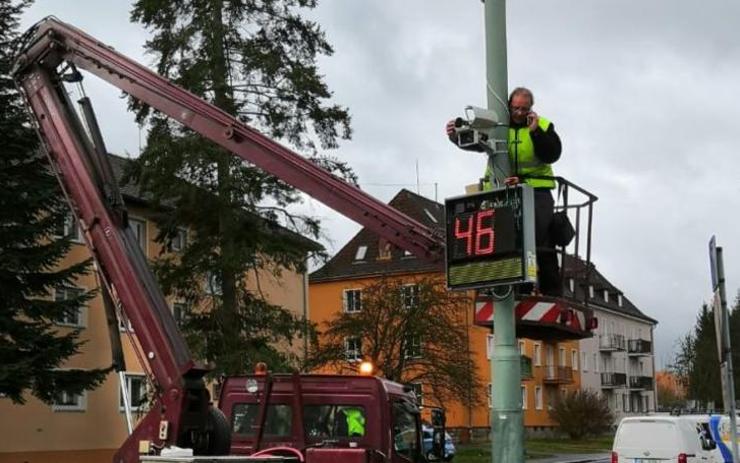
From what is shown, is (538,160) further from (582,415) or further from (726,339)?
(582,415)

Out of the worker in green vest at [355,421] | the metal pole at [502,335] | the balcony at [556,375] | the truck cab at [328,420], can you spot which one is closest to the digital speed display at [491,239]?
A: the metal pole at [502,335]

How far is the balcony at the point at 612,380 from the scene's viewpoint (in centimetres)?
8569

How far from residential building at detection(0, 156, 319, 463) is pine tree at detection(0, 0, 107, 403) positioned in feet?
20.2

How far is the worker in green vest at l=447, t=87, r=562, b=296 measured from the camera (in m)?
6.98

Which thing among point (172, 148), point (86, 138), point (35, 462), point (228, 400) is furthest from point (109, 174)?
point (35, 462)

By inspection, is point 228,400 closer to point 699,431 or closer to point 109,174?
point 109,174

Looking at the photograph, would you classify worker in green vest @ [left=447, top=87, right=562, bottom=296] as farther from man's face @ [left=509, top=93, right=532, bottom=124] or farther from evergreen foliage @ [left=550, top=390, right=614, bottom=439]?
evergreen foliage @ [left=550, top=390, right=614, bottom=439]

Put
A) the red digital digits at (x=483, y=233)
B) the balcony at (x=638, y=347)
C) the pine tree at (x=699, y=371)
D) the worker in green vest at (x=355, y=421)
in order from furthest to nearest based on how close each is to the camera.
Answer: the balcony at (x=638, y=347)
the pine tree at (x=699, y=371)
the worker in green vest at (x=355, y=421)
the red digital digits at (x=483, y=233)

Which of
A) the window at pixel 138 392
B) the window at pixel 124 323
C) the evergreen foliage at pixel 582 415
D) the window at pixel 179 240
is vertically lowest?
the evergreen foliage at pixel 582 415

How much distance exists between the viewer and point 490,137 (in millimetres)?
6922

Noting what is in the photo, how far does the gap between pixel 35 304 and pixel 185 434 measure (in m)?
13.4

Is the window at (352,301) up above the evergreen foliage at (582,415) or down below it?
above

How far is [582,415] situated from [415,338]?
31.0 meters

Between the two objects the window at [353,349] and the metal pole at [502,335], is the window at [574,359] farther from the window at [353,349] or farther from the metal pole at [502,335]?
the metal pole at [502,335]
